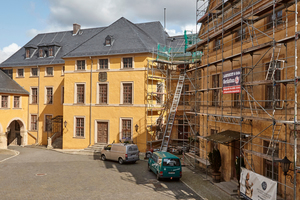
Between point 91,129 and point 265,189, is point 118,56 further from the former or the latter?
point 265,189

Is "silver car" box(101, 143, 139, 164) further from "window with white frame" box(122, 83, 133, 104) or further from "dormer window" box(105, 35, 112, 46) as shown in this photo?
"dormer window" box(105, 35, 112, 46)

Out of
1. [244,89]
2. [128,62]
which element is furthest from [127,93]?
[244,89]

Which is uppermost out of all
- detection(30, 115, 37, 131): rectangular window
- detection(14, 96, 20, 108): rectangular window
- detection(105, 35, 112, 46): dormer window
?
detection(105, 35, 112, 46): dormer window

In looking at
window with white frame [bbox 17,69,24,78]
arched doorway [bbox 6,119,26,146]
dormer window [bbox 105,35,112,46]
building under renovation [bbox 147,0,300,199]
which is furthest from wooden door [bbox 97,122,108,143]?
window with white frame [bbox 17,69,24,78]

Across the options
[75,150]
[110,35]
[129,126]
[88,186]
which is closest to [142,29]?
[110,35]

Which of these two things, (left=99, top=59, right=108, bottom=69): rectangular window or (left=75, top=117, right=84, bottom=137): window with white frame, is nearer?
(left=99, top=59, right=108, bottom=69): rectangular window

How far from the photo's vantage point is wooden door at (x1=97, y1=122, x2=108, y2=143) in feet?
95.4

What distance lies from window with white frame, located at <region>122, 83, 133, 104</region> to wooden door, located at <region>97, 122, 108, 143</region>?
3276 mm

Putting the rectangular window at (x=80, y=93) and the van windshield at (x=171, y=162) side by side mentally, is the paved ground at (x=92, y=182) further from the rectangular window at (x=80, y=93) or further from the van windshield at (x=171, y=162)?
the rectangular window at (x=80, y=93)

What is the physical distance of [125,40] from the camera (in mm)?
29328

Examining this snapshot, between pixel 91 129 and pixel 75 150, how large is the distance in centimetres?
268

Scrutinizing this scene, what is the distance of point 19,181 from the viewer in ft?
56.1

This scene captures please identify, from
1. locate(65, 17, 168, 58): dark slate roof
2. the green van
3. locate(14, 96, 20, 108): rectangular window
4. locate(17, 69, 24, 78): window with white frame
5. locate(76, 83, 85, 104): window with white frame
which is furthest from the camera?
locate(17, 69, 24, 78): window with white frame

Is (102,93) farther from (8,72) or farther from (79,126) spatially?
(8,72)
